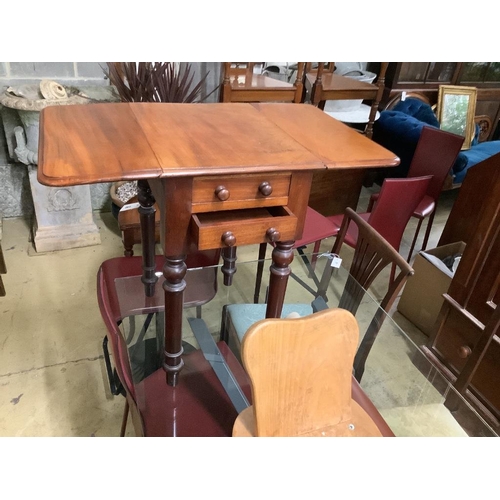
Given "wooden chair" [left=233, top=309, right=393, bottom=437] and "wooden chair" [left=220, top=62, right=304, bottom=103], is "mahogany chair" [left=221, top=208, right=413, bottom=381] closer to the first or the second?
"wooden chair" [left=233, top=309, right=393, bottom=437]

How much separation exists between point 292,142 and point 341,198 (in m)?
1.73

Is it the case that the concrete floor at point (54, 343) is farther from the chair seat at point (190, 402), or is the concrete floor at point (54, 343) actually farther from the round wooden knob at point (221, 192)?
the round wooden knob at point (221, 192)

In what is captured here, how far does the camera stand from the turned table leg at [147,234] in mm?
1303

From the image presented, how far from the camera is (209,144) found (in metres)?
1.01

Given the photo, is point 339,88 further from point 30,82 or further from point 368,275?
point 30,82

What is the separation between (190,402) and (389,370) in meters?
0.58

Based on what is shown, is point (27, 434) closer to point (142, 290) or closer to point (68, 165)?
point (142, 290)

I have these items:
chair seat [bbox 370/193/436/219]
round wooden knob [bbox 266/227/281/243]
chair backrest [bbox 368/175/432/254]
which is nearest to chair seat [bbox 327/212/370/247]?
chair backrest [bbox 368/175/432/254]

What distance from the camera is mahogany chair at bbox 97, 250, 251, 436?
1021 millimetres

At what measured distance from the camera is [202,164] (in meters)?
0.91

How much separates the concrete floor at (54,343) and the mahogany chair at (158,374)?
0.92 feet

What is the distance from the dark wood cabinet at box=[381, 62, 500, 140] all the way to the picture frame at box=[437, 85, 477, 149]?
0.19 metres

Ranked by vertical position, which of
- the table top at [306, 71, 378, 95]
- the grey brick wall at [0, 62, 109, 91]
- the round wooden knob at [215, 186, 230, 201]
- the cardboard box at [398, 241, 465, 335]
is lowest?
the cardboard box at [398, 241, 465, 335]

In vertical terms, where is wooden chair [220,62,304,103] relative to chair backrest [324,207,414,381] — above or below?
above
